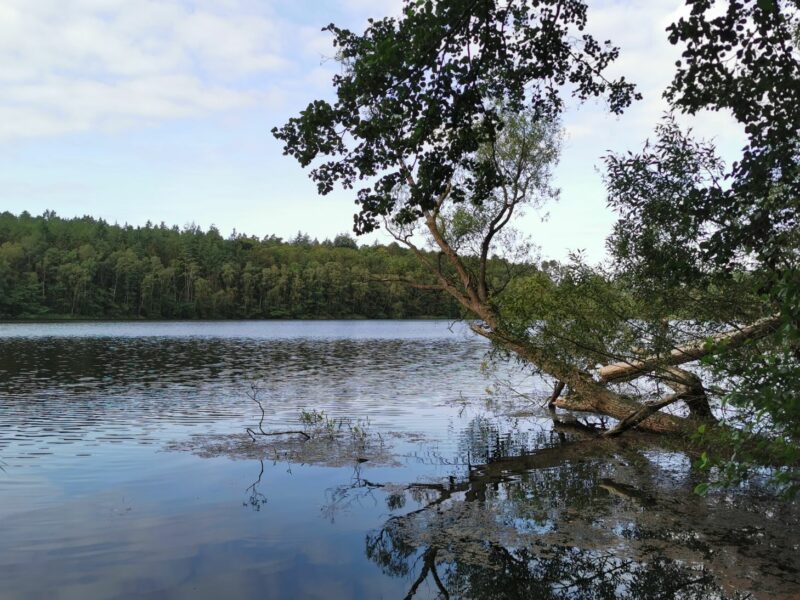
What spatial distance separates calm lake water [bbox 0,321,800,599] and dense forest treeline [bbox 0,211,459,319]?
313 feet

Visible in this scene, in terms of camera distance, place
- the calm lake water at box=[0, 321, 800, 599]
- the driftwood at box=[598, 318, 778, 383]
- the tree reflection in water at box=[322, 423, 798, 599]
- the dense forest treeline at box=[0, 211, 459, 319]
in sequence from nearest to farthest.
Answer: the tree reflection in water at box=[322, 423, 798, 599] < the calm lake water at box=[0, 321, 800, 599] < the driftwood at box=[598, 318, 778, 383] < the dense forest treeline at box=[0, 211, 459, 319]

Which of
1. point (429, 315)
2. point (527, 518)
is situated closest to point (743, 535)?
point (527, 518)

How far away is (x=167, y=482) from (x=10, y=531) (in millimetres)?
3568

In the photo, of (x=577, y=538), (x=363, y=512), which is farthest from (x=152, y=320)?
(x=577, y=538)

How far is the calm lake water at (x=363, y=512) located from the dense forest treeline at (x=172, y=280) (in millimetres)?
95471

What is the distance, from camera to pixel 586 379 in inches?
711

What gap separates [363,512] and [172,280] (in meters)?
145

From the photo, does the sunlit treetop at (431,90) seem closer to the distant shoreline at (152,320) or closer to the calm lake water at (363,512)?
the calm lake water at (363,512)

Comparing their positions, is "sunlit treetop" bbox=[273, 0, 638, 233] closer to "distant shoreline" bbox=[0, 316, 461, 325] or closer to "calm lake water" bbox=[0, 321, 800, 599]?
"calm lake water" bbox=[0, 321, 800, 599]

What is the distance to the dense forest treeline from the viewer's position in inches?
5217

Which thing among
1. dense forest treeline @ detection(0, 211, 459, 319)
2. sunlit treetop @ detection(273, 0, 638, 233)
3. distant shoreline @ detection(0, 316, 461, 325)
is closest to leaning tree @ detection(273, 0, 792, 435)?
sunlit treetop @ detection(273, 0, 638, 233)

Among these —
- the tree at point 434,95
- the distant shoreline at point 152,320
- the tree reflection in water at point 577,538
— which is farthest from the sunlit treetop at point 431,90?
the distant shoreline at point 152,320

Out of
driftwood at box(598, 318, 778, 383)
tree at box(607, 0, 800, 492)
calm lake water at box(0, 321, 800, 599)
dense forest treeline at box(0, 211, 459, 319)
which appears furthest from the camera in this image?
dense forest treeline at box(0, 211, 459, 319)

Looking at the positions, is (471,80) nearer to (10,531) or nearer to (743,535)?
(743,535)
